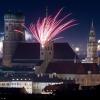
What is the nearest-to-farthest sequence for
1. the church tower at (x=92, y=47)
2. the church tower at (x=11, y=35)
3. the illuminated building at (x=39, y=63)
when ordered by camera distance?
1. the illuminated building at (x=39, y=63)
2. the church tower at (x=92, y=47)
3. the church tower at (x=11, y=35)

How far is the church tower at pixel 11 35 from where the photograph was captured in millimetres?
148250

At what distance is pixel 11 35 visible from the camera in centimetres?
14850

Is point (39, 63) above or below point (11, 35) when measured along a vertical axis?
below

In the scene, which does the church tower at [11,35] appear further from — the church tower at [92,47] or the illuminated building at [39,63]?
the church tower at [92,47]

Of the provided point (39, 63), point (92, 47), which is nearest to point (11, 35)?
point (39, 63)

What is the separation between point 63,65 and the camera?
458 feet

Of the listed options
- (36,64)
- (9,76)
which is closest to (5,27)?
(36,64)

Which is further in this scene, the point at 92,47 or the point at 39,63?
the point at 92,47

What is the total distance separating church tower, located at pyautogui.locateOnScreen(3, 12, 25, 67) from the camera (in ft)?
486

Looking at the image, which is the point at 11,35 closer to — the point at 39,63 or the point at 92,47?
the point at 39,63

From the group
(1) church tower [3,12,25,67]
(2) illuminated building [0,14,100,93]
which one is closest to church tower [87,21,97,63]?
(2) illuminated building [0,14,100,93]

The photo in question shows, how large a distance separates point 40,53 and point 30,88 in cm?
1892

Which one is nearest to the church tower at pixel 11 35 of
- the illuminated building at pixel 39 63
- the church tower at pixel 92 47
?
the illuminated building at pixel 39 63

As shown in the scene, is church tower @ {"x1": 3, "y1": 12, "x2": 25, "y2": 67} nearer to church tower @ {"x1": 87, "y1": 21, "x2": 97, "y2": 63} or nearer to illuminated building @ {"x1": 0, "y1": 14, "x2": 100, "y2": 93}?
illuminated building @ {"x1": 0, "y1": 14, "x2": 100, "y2": 93}
